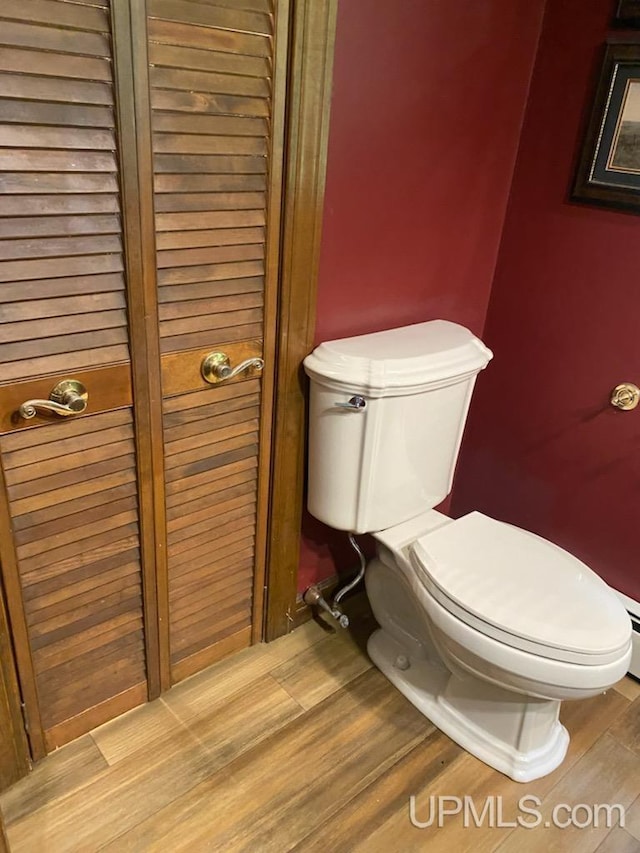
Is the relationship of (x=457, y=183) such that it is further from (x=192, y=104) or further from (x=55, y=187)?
(x=55, y=187)

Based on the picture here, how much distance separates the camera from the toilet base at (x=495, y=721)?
1509mm

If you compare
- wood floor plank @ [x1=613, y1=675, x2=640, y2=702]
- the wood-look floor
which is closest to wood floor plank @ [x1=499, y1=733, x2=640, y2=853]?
the wood-look floor

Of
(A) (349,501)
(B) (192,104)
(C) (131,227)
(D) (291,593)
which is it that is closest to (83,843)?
(D) (291,593)

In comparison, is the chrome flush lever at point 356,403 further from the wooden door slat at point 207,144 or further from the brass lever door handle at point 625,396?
the brass lever door handle at point 625,396

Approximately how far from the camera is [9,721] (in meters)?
1.35

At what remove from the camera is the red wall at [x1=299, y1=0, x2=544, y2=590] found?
1385 millimetres

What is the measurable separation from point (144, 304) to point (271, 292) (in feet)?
0.96

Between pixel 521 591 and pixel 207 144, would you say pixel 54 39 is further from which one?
pixel 521 591

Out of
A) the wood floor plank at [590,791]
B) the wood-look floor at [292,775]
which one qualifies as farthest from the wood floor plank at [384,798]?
the wood floor plank at [590,791]

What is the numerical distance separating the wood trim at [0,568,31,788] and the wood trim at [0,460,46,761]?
0.04ft

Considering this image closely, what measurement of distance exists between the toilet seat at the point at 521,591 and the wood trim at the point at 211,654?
0.53 metres

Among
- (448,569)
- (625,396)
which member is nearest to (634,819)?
(448,569)

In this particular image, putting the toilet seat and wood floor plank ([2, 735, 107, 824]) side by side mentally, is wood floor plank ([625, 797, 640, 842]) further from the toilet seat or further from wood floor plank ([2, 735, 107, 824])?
wood floor plank ([2, 735, 107, 824])

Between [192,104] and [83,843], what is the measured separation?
140 cm
